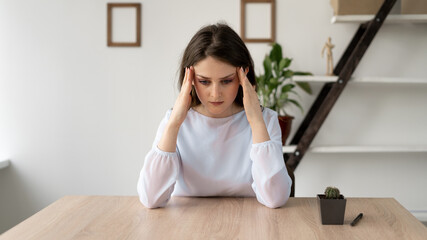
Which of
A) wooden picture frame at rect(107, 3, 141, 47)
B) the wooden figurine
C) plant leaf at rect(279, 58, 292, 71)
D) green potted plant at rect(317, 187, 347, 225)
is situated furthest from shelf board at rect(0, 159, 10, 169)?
green potted plant at rect(317, 187, 347, 225)

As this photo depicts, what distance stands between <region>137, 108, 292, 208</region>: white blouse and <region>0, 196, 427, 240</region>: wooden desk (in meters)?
0.06

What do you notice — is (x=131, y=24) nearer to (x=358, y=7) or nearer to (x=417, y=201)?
(x=358, y=7)

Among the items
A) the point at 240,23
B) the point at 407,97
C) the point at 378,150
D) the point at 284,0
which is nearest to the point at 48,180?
the point at 240,23

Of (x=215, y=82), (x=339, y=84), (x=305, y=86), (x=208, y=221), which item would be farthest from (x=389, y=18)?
(x=208, y=221)

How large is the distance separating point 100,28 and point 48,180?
1.19m

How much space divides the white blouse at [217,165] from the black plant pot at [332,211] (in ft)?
0.67

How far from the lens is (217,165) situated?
1.53 meters

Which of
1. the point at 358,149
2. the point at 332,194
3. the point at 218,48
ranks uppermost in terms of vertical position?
the point at 218,48

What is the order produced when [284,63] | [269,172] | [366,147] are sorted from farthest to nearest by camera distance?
[366,147]
[284,63]
[269,172]

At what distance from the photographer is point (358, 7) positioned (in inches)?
108

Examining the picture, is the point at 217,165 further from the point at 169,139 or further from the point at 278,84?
the point at 278,84

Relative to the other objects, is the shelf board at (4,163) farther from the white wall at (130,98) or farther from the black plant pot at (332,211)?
the black plant pot at (332,211)

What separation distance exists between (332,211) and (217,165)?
1.77 ft

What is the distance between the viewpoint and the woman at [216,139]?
1364 mm
